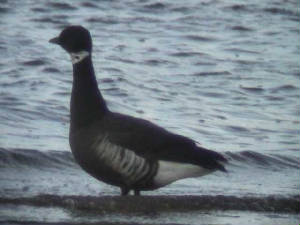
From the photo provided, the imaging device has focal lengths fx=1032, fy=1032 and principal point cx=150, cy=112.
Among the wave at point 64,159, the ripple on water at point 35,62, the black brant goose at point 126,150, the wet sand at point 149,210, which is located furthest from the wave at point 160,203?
the ripple on water at point 35,62

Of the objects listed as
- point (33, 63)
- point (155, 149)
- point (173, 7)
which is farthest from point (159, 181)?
point (173, 7)

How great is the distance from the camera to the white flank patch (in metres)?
9.30

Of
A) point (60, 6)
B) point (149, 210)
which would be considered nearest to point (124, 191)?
point (149, 210)

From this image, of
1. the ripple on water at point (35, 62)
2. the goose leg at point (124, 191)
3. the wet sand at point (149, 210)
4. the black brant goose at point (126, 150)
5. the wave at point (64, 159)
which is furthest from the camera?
the ripple on water at point (35, 62)

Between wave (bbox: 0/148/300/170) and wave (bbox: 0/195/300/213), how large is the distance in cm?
242

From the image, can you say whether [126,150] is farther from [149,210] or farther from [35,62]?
[35,62]

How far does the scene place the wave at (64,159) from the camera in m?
11.4

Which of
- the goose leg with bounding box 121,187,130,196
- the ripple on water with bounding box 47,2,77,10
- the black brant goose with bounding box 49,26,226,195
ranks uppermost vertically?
the black brant goose with bounding box 49,26,226,195

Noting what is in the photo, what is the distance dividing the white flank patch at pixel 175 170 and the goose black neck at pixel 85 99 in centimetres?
74

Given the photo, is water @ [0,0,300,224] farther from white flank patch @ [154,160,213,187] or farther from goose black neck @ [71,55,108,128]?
goose black neck @ [71,55,108,128]

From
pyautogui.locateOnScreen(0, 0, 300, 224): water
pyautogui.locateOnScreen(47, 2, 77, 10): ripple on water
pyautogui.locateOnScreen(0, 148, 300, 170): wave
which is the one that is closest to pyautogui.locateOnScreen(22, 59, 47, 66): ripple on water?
pyautogui.locateOnScreen(0, 0, 300, 224): water

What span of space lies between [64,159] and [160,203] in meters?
3.00

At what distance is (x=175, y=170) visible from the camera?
30.7ft

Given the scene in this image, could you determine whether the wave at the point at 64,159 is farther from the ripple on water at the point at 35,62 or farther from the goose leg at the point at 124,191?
the ripple on water at the point at 35,62
